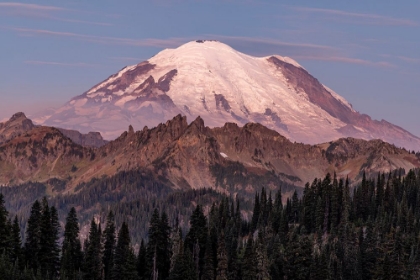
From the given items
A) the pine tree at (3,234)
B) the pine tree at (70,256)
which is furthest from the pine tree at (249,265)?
the pine tree at (3,234)

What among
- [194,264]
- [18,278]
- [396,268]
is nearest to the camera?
[18,278]

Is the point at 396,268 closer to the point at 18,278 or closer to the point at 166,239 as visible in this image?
the point at 166,239

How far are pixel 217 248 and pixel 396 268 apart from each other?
3479 centimetres

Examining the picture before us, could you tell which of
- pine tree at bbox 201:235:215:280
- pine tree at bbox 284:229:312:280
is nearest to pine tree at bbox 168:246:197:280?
pine tree at bbox 201:235:215:280

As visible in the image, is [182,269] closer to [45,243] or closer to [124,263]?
[124,263]

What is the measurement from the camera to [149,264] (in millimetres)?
189625

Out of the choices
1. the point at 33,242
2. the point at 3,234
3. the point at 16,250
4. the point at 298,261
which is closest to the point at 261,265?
the point at 298,261

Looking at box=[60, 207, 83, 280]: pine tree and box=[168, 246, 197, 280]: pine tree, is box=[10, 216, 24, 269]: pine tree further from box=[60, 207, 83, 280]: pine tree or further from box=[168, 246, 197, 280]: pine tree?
box=[168, 246, 197, 280]: pine tree

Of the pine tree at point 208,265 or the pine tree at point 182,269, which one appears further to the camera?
the pine tree at point 208,265

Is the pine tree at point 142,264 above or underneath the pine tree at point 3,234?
underneath

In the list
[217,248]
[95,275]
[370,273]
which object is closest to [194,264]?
[217,248]

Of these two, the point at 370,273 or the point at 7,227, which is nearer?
the point at 7,227

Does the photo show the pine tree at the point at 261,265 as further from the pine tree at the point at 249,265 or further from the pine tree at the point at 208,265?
the pine tree at the point at 208,265

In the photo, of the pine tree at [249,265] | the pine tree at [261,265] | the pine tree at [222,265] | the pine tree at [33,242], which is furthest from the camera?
the pine tree at [261,265]
